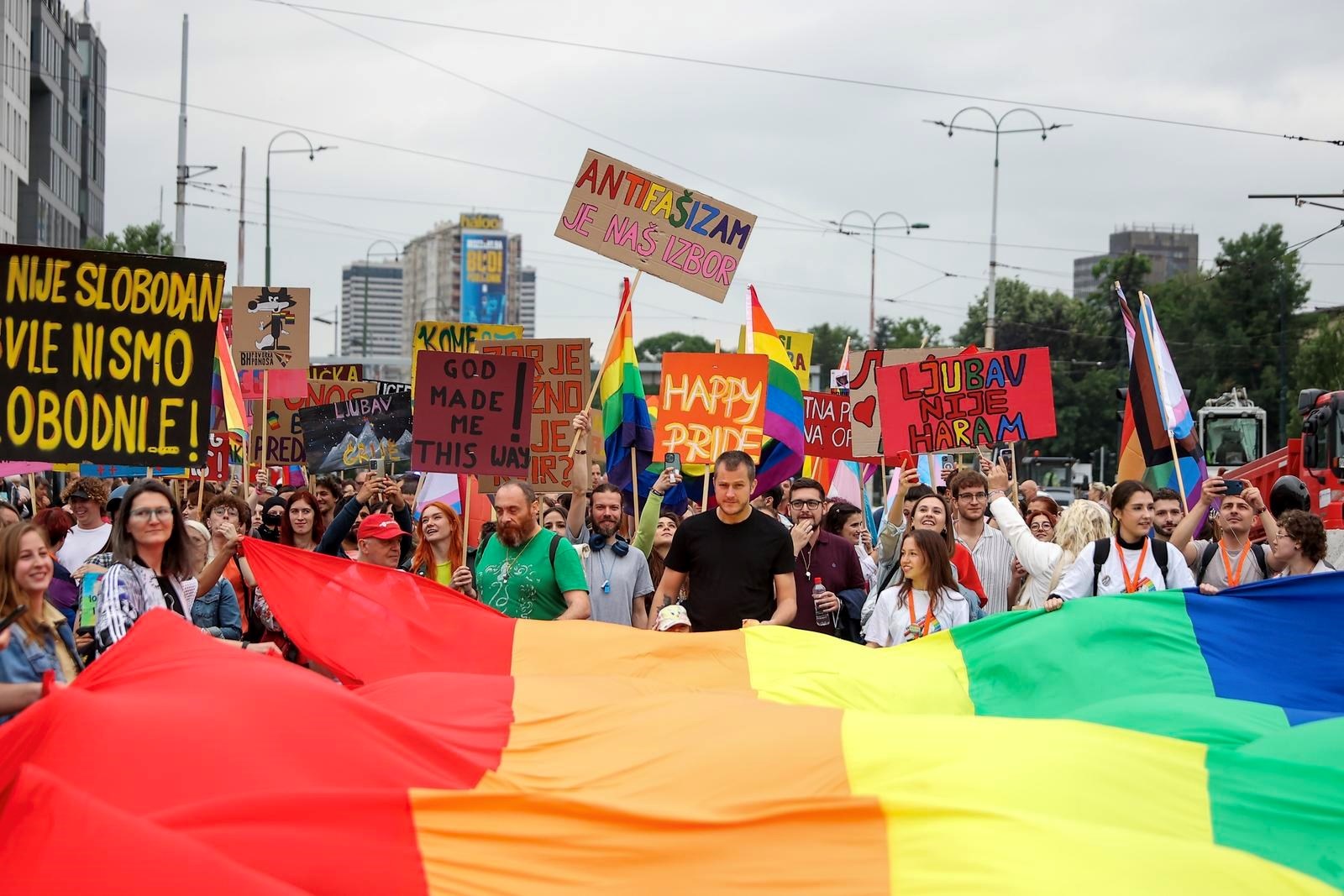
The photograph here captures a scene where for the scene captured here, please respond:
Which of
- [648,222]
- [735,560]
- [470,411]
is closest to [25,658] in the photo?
[735,560]

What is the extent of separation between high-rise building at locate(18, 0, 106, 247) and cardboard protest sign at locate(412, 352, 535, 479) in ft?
192

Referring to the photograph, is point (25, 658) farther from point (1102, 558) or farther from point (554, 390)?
point (554, 390)

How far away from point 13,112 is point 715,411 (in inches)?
2237

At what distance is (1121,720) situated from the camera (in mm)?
6141

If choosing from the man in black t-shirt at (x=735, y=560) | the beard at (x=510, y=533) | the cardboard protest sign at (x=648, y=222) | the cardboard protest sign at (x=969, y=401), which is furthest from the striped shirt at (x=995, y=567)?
the cardboard protest sign at (x=648, y=222)

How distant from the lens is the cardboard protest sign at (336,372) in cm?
1858

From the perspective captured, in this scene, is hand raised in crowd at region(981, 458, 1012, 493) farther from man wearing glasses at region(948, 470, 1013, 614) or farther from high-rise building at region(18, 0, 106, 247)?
high-rise building at region(18, 0, 106, 247)

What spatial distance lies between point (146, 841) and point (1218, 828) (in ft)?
10.4

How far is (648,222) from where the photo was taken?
43.1 feet

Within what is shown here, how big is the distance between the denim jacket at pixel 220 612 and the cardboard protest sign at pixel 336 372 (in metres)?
11.0

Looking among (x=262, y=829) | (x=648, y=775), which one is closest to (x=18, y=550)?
(x=262, y=829)

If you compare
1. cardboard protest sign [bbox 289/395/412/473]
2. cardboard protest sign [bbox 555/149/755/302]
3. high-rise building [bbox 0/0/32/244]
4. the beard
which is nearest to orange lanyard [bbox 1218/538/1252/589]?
the beard

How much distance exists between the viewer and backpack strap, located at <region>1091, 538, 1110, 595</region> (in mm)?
8070

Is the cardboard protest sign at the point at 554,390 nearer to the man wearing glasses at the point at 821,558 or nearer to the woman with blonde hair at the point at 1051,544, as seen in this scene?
the man wearing glasses at the point at 821,558
